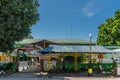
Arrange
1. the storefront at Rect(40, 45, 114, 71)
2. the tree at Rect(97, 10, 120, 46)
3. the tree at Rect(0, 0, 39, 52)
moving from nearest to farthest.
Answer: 1. the tree at Rect(0, 0, 39, 52)
2. the storefront at Rect(40, 45, 114, 71)
3. the tree at Rect(97, 10, 120, 46)

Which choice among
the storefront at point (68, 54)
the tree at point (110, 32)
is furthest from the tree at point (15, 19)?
the tree at point (110, 32)

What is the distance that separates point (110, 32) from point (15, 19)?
47.3 meters

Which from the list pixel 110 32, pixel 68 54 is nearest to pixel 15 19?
pixel 68 54

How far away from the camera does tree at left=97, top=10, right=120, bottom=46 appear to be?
232 ft

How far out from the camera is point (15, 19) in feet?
96.7

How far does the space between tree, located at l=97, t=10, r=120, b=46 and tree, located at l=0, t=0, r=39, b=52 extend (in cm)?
4112

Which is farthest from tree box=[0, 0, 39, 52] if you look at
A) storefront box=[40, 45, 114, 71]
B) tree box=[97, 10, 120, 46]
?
tree box=[97, 10, 120, 46]

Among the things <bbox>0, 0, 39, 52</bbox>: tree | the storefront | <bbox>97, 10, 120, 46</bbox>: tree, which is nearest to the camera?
<bbox>0, 0, 39, 52</bbox>: tree

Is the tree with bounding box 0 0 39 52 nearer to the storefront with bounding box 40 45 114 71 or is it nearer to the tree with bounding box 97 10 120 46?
the storefront with bounding box 40 45 114 71

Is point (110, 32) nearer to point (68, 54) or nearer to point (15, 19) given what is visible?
point (68, 54)

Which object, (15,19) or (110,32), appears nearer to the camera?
(15,19)

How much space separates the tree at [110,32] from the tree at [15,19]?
1619 inches

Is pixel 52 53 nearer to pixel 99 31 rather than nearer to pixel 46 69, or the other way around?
pixel 46 69

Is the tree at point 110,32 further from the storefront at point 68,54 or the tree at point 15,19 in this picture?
the tree at point 15,19
